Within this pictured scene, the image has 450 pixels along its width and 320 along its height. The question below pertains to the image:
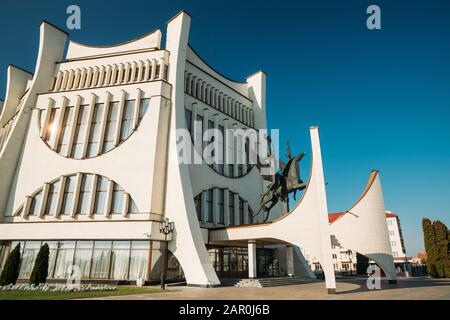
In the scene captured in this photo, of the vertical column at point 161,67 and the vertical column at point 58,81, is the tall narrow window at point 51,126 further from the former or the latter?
the vertical column at point 161,67

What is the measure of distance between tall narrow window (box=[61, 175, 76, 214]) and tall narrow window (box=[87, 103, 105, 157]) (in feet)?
9.42

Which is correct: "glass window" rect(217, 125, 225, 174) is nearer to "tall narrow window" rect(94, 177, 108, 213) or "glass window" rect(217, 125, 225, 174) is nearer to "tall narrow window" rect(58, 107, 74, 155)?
"tall narrow window" rect(94, 177, 108, 213)

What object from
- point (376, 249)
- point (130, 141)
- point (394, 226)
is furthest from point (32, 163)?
point (394, 226)

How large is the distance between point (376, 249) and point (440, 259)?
20.8 m

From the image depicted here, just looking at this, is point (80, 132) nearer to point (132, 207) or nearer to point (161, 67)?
point (132, 207)

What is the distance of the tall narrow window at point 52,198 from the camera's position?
27.1 m

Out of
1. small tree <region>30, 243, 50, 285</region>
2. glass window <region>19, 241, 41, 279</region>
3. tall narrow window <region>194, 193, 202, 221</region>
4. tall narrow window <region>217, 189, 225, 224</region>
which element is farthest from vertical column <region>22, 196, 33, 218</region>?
tall narrow window <region>217, 189, 225, 224</region>

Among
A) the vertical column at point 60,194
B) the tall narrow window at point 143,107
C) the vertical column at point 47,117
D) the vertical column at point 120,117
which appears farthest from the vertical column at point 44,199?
the tall narrow window at point 143,107

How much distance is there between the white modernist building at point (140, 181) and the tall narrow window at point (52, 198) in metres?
0.10

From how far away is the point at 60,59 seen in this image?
33562mm

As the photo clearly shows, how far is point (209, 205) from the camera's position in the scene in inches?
1253

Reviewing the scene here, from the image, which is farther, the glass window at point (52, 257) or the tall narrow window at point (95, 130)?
the tall narrow window at point (95, 130)

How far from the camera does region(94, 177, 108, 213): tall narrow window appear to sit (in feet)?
86.6

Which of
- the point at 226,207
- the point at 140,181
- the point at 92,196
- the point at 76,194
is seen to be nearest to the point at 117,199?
the point at 92,196
